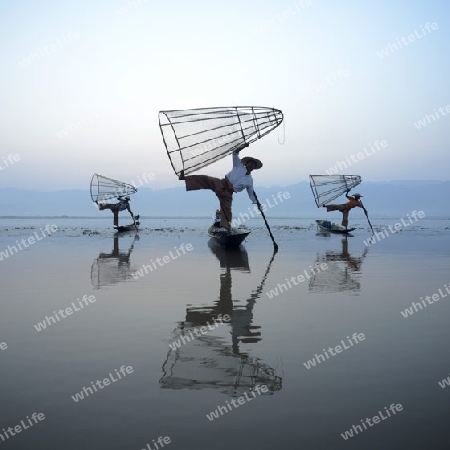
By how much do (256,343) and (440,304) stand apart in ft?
14.7

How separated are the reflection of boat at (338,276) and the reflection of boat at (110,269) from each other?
4891mm

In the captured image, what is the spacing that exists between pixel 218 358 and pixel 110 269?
955 cm

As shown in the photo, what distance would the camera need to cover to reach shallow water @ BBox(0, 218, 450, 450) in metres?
3.63

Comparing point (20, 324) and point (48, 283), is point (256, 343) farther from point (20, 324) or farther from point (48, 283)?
point (48, 283)

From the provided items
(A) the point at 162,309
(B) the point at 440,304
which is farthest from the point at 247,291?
(B) the point at 440,304

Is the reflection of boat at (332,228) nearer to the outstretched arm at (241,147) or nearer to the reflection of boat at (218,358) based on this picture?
the outstretched arm at (241,147)

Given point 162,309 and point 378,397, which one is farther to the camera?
point 162,309

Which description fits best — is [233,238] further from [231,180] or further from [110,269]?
[110,269]

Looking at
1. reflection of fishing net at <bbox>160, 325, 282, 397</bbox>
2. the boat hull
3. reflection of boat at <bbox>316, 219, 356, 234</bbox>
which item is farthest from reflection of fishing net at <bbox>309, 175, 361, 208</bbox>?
reflection of fishing net at <bbox>160, 325, 282, 397</bbox>

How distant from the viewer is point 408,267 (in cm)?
1459

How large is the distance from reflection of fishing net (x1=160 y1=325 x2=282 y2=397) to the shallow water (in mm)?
19

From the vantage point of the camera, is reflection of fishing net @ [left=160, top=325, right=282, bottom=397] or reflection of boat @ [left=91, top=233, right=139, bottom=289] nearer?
reflection of fishing net @ [left=160, top=325, right=282, bottom=397]

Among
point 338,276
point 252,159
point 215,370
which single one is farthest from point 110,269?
point 215,370

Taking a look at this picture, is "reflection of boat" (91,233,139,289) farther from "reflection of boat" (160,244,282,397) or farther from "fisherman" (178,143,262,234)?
"fisherman" (178,143,262,234)
